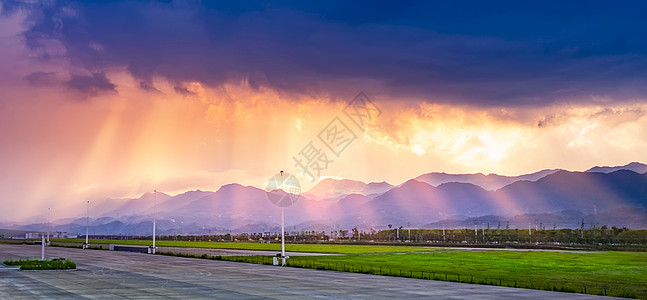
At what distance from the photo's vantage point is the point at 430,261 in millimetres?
90688

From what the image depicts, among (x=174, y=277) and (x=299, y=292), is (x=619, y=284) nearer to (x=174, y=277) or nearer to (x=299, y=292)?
(x=299, y=292)

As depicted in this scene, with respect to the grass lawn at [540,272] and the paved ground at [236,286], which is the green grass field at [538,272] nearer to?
the grass lawn at [540,272]

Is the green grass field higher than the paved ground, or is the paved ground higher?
the paved ground

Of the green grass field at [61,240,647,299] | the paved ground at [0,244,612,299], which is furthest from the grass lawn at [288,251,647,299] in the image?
the paved ground at [0,244,612,299]

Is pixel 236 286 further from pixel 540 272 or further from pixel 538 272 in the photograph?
pixel 540 272

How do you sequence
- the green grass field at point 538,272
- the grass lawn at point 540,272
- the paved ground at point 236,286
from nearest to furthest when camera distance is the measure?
the paved ground at point 236,286 → the green grass field at point 538,272 → the grass lawn at point 540,272

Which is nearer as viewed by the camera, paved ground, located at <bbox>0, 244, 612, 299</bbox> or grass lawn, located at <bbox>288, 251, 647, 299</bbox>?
paved ground, located at <bbox>0, 244, 612, 299</bbox>

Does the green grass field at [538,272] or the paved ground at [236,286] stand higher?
the paved ground at [236,286]

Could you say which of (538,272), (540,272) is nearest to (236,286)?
(538,272)

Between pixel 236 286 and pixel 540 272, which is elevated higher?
pixel 236 286

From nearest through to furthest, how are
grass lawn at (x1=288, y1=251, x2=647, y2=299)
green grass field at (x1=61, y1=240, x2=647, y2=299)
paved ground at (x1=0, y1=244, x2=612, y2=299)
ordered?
paved ground at (x1=0, y1=244, x2=612, y2=299), green grass field at (x1=61, y1=240, x2=647, y2=299), grass lawn at (x1=288, y1=251, x2=647, y2=299)

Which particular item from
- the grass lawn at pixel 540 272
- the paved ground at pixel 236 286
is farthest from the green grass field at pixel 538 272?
the paved ground at pixel 236 286

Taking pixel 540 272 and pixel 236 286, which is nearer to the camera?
pixel 236 286

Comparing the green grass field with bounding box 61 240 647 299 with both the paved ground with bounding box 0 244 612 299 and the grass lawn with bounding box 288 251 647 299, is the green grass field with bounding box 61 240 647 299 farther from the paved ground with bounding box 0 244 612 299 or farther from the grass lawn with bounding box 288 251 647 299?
the paved ground with bounding box 0 244 612 299
